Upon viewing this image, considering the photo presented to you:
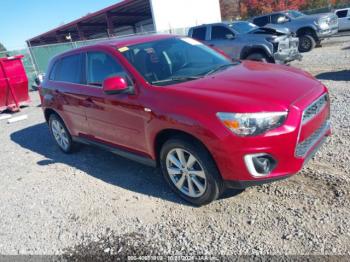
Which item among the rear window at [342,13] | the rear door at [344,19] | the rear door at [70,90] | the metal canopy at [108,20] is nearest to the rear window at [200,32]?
the rear door at [70,90]

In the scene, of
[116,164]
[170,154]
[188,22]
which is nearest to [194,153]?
[170,154]

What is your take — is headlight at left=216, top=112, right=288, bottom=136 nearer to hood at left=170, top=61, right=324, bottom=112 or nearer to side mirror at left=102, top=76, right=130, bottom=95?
hood at left=170, top=61, right=324, bottom=112

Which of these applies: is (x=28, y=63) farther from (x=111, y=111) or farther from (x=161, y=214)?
(x=161, y=214)

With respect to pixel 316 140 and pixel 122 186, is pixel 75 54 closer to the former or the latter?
pixel 122 186

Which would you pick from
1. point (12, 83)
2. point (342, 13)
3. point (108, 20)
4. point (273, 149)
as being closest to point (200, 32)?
point (12, 83)

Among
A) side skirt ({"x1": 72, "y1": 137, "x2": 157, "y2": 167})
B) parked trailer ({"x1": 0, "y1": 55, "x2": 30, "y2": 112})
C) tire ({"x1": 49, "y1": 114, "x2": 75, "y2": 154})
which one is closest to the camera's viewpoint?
side skirt ({"x1": 72, "y1": 137, "x2": 157, "y2": 167})

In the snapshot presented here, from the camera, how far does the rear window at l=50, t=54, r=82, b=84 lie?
15.6 feet

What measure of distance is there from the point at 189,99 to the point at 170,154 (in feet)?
2.28

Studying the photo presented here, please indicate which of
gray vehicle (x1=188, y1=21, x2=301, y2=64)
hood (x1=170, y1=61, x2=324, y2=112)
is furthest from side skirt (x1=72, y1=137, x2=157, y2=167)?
gray vehicle (x1=188, y1=21, x2=301, y2=64)

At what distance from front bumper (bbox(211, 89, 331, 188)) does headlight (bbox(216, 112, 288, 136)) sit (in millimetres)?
45

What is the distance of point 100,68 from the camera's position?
427 cm

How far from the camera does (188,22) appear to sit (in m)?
27.9

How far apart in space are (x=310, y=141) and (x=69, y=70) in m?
3.72

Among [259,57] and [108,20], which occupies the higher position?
[108,20]
